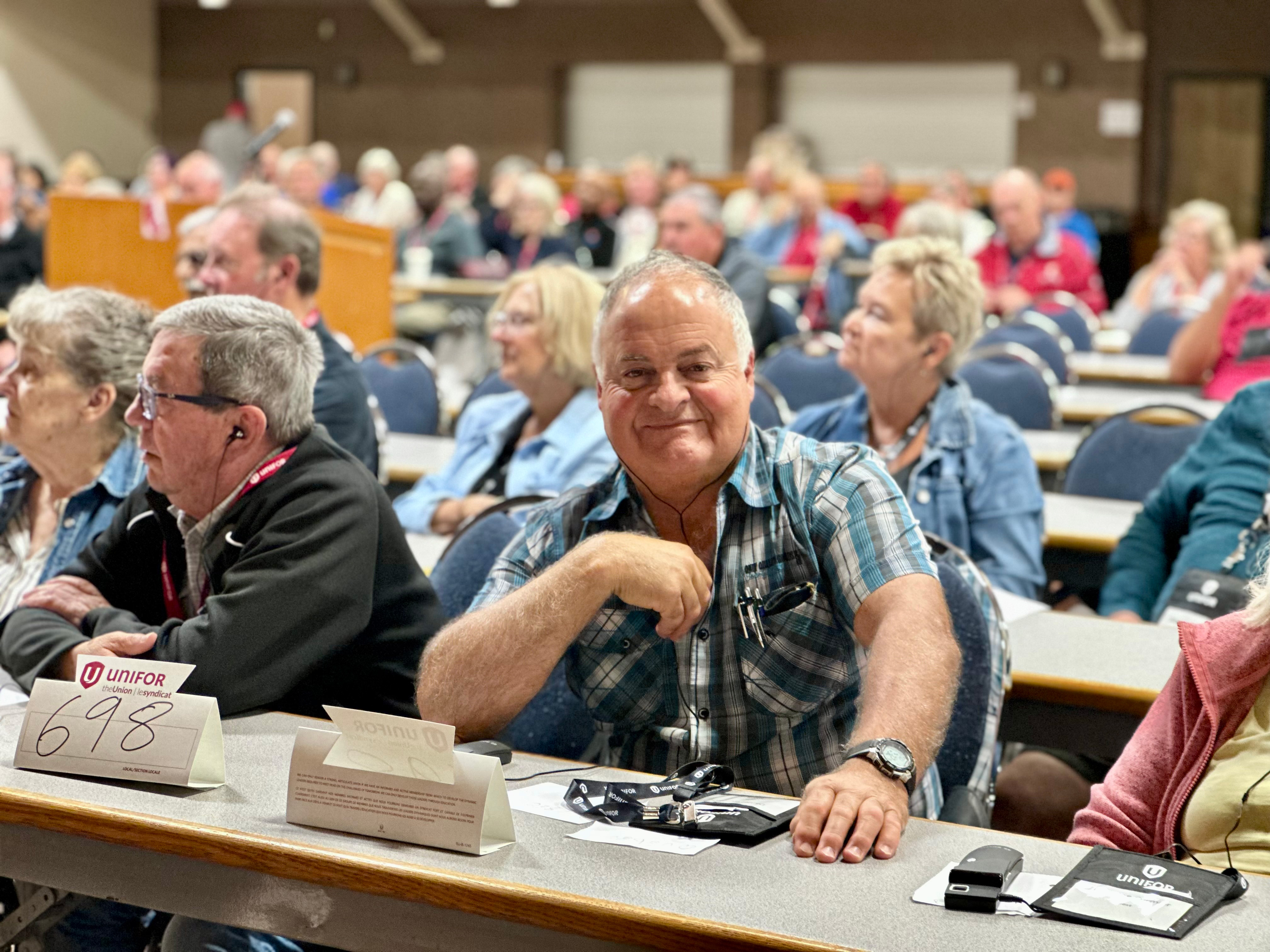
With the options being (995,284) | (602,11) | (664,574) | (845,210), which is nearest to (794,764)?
(664,574)

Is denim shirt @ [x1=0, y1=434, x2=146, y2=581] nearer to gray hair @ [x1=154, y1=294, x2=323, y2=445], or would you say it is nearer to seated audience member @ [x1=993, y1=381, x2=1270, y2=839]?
gray hair @ [x1=154, y1=294, x2=323, y2=445]

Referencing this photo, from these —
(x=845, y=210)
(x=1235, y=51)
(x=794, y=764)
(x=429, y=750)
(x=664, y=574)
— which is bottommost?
(x=794, y=764)

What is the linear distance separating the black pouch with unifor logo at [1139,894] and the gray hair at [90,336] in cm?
180

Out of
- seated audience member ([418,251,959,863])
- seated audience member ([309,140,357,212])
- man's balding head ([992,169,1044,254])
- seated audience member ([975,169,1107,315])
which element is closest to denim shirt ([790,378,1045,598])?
seated audience member ([418,251,959,863])

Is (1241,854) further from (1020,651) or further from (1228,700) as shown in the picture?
(1020,651)

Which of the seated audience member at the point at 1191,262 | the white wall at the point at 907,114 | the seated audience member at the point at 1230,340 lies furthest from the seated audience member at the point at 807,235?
the white wall at the point at 907,114

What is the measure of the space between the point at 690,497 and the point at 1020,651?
81 centimetres

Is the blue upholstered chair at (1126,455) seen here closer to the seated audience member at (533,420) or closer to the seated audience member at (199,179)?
the seated audience member at (533,420)

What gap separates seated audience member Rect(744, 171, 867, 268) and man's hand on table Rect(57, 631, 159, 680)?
26.7 ft

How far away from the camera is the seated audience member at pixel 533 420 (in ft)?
12.0

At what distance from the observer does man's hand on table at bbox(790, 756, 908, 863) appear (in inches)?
62.3

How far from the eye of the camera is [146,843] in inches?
65.5

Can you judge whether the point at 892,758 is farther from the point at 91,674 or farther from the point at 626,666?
the point at 91,674

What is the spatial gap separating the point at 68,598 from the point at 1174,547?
215 cm
